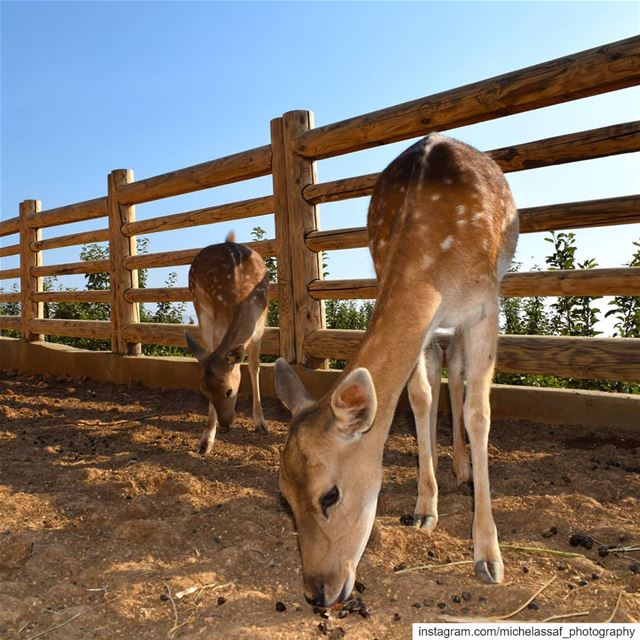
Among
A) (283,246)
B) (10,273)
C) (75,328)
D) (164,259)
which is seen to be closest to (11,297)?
(10,273)

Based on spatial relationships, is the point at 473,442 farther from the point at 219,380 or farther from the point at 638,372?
the point at 219,380

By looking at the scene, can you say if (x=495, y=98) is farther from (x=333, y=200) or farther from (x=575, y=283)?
(x=333, y=200)

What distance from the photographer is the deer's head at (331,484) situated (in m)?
2.69

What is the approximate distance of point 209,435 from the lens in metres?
5.86

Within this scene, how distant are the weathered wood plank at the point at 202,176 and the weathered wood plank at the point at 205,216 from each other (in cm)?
30

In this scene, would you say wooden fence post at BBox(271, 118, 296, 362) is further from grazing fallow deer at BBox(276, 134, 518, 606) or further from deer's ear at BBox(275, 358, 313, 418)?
deer's ear at BBox(275, 358, 313, 418)

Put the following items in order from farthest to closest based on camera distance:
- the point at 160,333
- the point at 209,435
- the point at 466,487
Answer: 1. the point at 160,333
2. the point at 209,435
3. the point at 466,487

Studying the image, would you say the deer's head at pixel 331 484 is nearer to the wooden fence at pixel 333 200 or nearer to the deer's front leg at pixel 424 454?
the deer's front leg at pixel 424 454

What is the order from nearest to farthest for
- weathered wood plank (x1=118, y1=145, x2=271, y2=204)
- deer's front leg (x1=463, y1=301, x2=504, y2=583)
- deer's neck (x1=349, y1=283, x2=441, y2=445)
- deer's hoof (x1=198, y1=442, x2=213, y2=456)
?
deer's neck (x1=349, y1=283, x2=441, y2=445) → deer's front leg (x1=463, y1=301, x2=504, y2=583) → deer's hoof (x1=198, y1=442, x2=213, y2=456) → weathered wood plank (x1=118, y1=145, x2=271, y2=204)

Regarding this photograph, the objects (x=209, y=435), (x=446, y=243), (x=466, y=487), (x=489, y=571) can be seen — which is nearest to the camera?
(x=489, y=571)

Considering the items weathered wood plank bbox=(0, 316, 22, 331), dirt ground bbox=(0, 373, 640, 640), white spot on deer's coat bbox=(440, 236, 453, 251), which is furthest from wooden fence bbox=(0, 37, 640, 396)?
white spot on deer's coat bbox=(440, 236, 453, 251)

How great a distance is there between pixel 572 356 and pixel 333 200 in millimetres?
2985

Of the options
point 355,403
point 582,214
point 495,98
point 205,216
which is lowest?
point 355,403

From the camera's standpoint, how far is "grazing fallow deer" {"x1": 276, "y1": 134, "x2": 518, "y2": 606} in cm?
273
